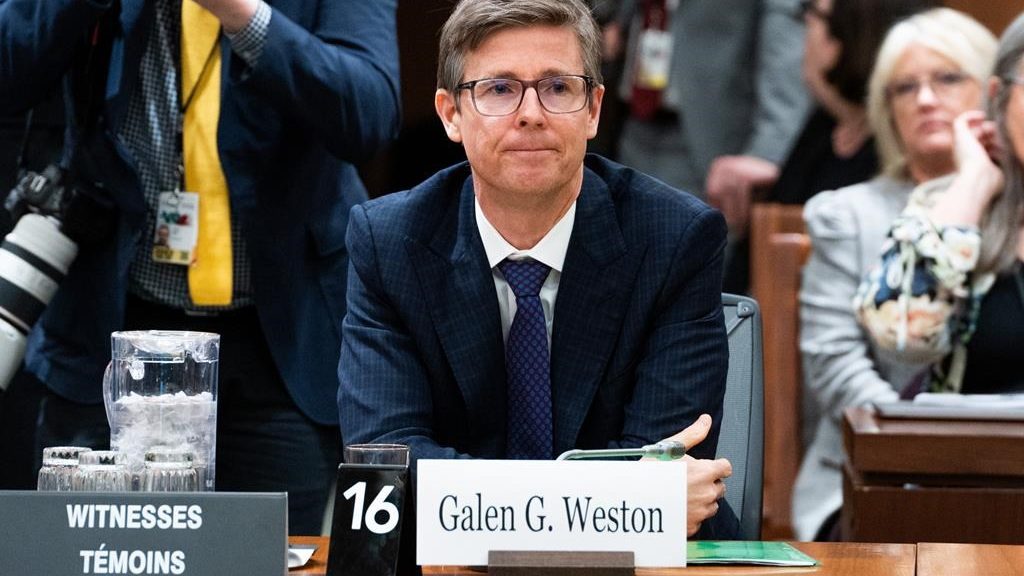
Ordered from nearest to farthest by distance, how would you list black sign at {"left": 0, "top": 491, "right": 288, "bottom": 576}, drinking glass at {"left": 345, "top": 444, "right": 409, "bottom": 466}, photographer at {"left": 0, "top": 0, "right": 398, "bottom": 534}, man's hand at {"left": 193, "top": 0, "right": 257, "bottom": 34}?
black sign at {"left": 0, "top": 491, "right": 288, "bottom": 576}, drinking glass at {"left": 345, "top": 444, "right": 409, "bottom": 466}, man's hand at {"left": 193, "top": 0, "right": 257, "bottom": 34}, photographer at {"left": 0, "top": 0, "right": 398, "bottom": 534}

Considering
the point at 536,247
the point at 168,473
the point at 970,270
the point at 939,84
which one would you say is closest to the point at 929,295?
the point at 970,270

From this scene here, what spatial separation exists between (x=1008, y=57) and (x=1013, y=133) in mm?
154

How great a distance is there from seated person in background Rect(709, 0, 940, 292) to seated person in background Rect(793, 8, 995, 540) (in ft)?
0.56

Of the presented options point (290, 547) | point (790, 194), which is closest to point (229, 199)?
point (290, 547)

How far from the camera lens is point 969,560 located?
1932 millimetres

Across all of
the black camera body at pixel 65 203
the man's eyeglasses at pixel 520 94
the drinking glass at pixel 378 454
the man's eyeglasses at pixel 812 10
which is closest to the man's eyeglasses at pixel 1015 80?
the man's eyeglasses at pixel 812 10

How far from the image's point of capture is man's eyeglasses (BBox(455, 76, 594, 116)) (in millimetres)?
2199

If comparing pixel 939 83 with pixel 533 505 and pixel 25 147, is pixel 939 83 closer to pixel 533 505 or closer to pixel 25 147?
pixel 25 147

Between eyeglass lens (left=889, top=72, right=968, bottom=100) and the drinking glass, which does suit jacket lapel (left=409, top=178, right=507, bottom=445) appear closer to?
the drinking glass

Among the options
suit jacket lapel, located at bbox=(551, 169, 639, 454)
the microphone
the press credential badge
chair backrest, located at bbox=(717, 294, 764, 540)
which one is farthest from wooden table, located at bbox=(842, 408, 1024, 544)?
the press credential badge

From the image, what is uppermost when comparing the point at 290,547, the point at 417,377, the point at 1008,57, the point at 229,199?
the point at 1008,57

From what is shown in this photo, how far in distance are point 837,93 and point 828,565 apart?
2484 mm

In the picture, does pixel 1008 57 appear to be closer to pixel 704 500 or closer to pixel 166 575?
pixel 704 500

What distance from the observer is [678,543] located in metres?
1.72
